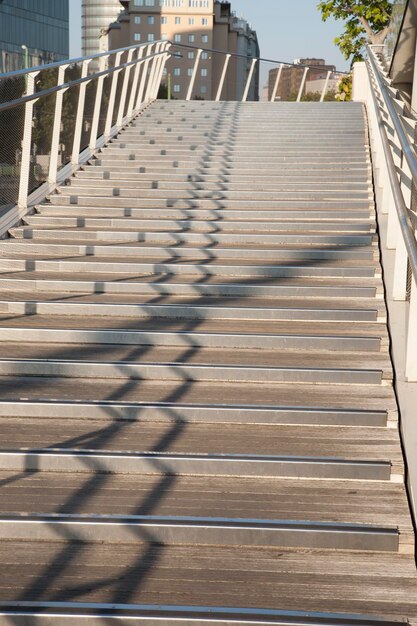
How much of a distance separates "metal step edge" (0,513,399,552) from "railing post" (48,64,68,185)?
5.33 metres

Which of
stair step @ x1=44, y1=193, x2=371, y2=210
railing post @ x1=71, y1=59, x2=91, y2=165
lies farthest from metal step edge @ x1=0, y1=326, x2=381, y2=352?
railing post @ x1=71, y1=59, x2=91, y2=165

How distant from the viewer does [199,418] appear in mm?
4723

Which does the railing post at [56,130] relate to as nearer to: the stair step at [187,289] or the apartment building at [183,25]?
the stair step at [187,289]

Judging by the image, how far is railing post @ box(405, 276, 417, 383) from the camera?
14.6ft

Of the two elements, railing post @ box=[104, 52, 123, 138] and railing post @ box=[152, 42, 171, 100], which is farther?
railing post @ box=[152, 42, 171, 100]

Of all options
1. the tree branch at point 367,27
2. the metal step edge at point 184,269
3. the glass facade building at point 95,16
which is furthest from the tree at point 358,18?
the glass facade building at point 95,16

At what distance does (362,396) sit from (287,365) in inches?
18.4

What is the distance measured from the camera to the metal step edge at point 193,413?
4.66 m

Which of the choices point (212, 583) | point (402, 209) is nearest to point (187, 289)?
point (402, 209)

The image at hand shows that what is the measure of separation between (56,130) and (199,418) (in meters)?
4.67

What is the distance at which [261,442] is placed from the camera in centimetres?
448

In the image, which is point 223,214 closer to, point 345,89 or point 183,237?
point 183,237

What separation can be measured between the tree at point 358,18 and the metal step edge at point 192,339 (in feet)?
64.0

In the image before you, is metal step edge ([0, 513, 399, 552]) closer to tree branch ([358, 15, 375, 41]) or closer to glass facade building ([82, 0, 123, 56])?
tree branch ([358, 15, 375, 41])
